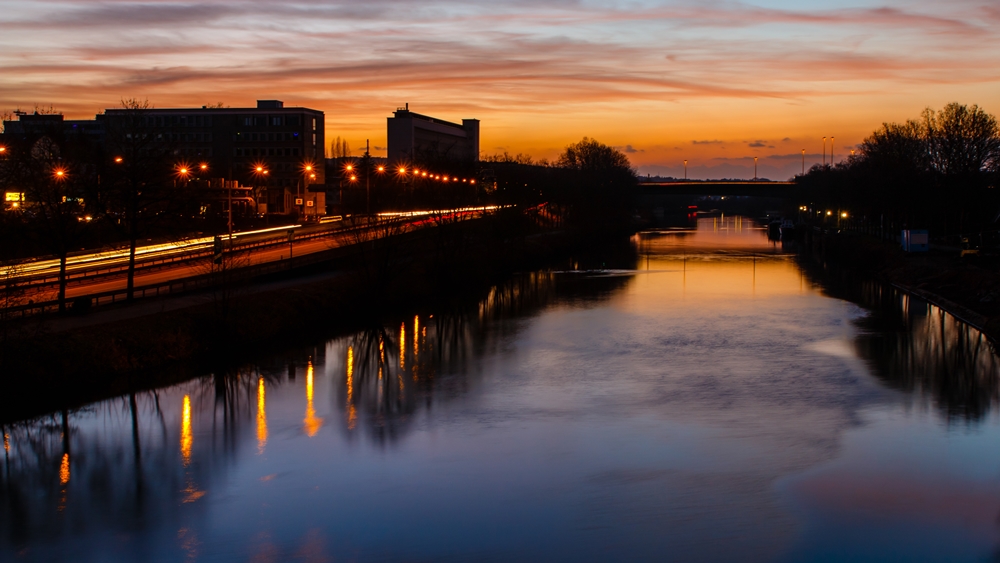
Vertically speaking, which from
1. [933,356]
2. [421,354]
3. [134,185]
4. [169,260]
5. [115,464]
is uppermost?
[134,185]

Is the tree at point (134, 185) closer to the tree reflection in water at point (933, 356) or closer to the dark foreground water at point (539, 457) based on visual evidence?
the dark foreground water at point (539, 457)

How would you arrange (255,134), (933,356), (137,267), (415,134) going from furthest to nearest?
(415,134), (255,134), (137,267), (933,356)

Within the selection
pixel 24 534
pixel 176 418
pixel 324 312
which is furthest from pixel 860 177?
pixel 24 534

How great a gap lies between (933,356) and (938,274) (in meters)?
18.9

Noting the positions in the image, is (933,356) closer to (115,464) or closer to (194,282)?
(115,464)

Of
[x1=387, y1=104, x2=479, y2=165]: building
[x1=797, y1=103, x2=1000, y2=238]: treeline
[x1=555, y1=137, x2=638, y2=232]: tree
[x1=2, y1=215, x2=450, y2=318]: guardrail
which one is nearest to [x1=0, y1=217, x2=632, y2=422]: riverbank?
[x1=2, y1=215, x2=450, y2=318]: guardrail

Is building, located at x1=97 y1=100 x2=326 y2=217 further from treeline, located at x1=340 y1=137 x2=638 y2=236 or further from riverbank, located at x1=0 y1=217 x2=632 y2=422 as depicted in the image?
riverbank, located at x1=0 y1=217 x2=632 y2=422

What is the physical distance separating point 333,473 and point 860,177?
5997 cm

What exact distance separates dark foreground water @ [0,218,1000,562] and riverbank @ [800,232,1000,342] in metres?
6.36

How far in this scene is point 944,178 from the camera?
190 feet

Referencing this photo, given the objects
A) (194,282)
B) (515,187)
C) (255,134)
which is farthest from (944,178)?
(255,134)

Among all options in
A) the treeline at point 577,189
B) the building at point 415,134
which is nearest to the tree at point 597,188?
the treeline at point 577,189

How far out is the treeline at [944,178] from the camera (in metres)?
57.4

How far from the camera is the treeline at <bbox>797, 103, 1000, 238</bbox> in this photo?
5741 cm
